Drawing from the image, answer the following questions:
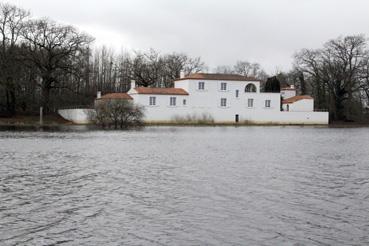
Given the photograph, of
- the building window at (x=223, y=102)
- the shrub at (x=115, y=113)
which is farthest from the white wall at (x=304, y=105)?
the shrub at (x=115, y=113)

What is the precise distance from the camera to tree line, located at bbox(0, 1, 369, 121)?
217 feet

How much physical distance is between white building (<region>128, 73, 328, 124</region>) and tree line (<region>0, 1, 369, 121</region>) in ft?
23.0

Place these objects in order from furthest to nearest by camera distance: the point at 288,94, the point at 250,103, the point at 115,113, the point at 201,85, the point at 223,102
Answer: the point at 288,94
the point at 250,103
the point at 223,102
the point at 201,85
the point at 115,113

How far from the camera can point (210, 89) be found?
78.6 m

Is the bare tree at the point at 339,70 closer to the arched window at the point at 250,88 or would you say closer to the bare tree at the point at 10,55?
the arched window at the point at 250,88

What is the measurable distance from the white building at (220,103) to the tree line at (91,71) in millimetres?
7023

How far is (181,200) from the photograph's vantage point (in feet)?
46.9

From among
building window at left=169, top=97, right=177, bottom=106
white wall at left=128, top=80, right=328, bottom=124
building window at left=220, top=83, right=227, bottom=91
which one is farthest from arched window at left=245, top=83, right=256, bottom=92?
building window at left=169, top=97, right=177, bottom=106

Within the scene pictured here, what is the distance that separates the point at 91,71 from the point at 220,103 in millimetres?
19815

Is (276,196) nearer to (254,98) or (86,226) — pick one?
(86,226)

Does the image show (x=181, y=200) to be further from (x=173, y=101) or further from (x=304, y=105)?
(x=304, y=105)

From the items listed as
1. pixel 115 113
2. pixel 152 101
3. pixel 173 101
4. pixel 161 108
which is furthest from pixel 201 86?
pixel 115 113

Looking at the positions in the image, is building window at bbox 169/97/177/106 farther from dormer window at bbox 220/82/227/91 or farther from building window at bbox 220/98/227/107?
dormer window at bbox 220/82/227/91

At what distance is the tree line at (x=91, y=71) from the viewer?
217 ft
